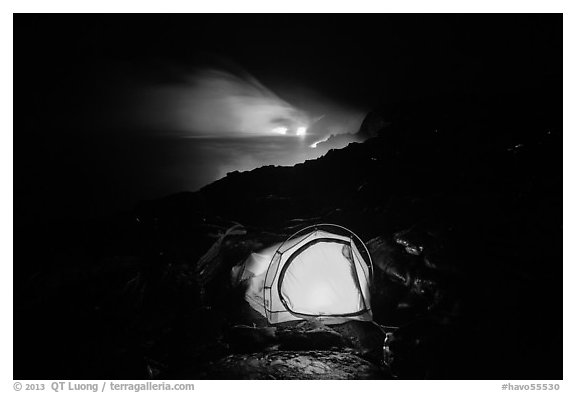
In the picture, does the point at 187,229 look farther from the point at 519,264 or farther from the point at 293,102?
the point at 519,264

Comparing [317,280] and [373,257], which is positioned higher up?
[373,257]

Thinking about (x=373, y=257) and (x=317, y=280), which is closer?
(x=317, y=280)

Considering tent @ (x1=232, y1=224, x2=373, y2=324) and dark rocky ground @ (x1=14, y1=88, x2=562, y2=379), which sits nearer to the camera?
dark rocky ground @ (x1=14, y1=88, x2=562, y2=379)

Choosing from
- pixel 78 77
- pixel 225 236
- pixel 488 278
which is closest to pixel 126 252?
pixel 225 236
